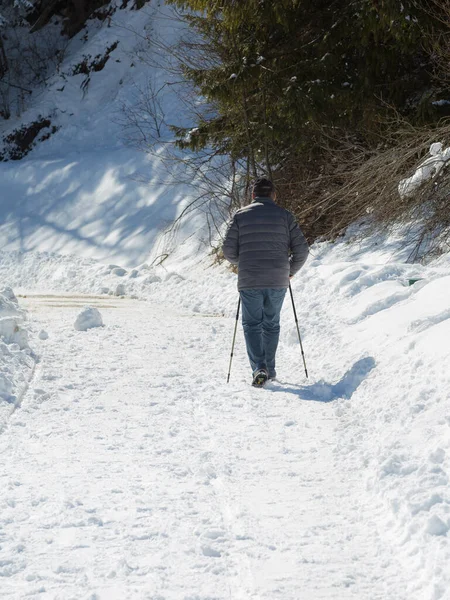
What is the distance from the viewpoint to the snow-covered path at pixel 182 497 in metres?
3.48

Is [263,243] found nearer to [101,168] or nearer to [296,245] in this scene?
[296,245]

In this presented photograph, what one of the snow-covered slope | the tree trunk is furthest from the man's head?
the tree trunk

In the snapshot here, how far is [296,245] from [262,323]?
0.86 m

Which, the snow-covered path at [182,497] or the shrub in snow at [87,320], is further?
the shrub in snow at [87,320]

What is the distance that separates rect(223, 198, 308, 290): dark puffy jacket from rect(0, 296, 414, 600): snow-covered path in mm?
1050

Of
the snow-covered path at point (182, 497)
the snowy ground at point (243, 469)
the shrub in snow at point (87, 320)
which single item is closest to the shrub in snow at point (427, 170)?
the snowy ground at point (243, 469)

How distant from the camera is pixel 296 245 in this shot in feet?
25.1

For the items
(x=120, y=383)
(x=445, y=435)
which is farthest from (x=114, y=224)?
(x=445, y=435)

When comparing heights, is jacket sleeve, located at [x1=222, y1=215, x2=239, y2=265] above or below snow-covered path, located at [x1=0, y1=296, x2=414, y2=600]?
above

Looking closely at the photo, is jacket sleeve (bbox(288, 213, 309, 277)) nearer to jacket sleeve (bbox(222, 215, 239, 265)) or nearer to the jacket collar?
the jacket collar

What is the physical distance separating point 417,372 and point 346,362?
1591 mm

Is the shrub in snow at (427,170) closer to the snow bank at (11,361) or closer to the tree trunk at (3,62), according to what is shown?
the snow bank at (11,361)

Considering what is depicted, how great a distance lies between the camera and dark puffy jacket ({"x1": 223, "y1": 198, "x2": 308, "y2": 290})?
7484 mm

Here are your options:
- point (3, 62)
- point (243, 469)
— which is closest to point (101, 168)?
point (3, 62)
